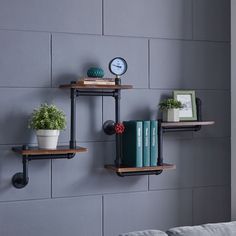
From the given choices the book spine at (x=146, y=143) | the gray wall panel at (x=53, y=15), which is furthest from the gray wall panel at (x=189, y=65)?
the gray wall panel at (x=53, y=15)

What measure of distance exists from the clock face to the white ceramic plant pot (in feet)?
1.93

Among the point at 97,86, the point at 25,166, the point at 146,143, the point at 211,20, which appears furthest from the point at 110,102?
the point at 211,20

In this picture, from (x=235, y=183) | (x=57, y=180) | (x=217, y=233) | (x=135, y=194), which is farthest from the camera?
(x=235, y=183)

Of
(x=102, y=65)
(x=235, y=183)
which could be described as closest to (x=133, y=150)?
(x=102, y=65)

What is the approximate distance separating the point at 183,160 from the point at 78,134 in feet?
2.71

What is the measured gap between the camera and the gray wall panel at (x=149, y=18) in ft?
10.3

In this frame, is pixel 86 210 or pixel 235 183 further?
pixel 235 183

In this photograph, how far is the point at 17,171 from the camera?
2920 mm

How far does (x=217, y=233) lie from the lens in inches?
85.5

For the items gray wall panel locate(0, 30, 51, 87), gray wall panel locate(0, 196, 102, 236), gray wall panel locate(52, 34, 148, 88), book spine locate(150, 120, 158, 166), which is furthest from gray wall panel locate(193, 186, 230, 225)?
gray wall panel locate(0, 30, 51, 87)

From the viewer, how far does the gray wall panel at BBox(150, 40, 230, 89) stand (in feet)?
10.8

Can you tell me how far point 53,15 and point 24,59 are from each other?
35 cm

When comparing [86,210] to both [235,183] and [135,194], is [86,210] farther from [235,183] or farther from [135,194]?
[235,183]

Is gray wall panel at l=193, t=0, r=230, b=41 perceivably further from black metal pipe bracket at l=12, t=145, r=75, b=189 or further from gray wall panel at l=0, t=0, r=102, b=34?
black metal pipe bracket at l=12, t=145, r=75, b=189
